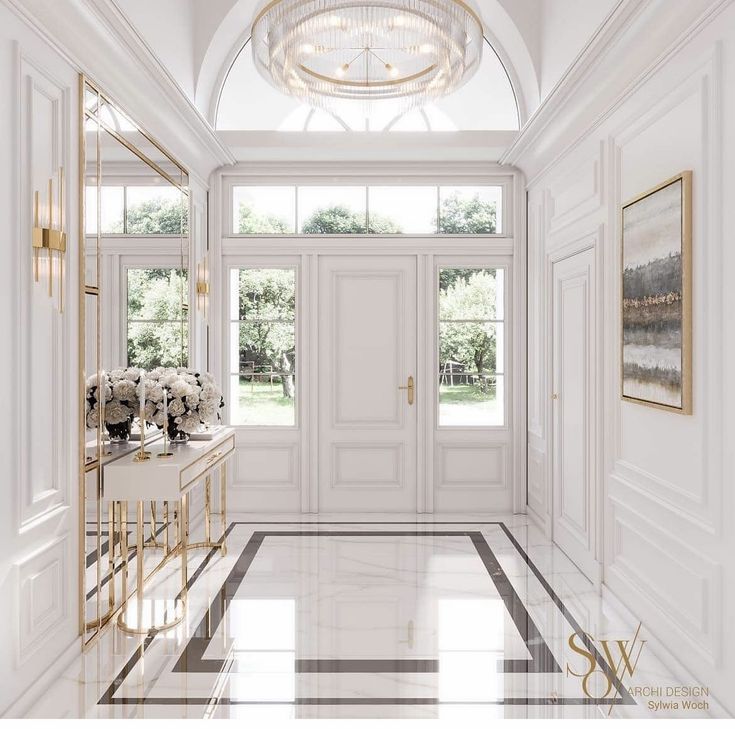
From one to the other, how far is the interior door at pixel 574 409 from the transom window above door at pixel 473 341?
2.83ft

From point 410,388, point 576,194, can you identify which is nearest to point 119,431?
point 410,388

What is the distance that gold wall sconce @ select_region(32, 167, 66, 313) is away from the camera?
244cm

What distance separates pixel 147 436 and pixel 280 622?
132 cm

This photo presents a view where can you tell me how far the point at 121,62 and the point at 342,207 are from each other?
2.43 m

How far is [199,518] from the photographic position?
477 cm

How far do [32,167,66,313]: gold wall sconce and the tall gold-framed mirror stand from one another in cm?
17

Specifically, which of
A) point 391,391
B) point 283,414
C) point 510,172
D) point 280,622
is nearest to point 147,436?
point 280,622

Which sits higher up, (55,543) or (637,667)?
(55,543)

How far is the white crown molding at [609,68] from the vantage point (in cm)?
253

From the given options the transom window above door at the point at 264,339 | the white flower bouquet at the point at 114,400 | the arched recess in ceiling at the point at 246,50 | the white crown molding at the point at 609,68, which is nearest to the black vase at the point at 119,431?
the white flower bouquet at the point at 114,400

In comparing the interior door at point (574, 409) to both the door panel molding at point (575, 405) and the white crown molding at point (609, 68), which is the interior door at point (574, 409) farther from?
the white crown molding at point (609, 68)

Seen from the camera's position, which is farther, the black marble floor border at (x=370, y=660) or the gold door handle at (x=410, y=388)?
the gold door handle at (x=410, y=388)

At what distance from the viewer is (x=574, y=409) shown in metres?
3.95

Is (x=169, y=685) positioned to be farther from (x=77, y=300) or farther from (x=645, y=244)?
(x=645, y=244)
